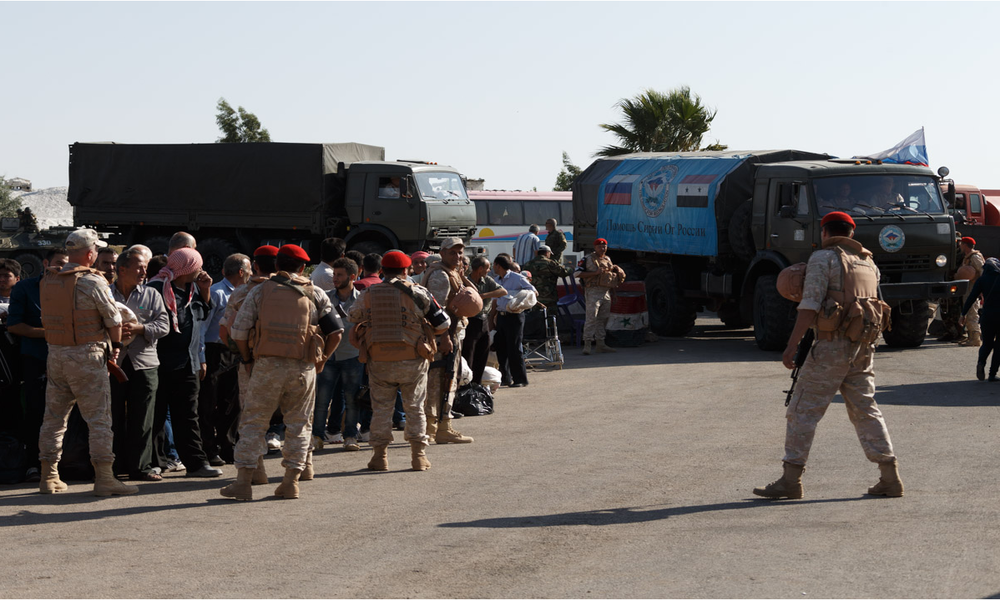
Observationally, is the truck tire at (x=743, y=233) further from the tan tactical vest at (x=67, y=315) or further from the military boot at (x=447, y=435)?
the tan tactical vest at (x=67, y=315)

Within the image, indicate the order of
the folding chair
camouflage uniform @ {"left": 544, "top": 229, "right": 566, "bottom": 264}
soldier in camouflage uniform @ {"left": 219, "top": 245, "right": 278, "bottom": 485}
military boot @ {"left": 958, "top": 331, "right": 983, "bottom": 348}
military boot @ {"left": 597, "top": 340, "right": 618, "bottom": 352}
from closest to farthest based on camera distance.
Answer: soldier in camouflage uniform @ {"left": 219, "top": 245, "right": 278, "bottom": 485}
the folding chair
military boot @ {"left": 958, "top": 331, "right": 983, "bottom": 348}
military boot @ {"left": 597, "top": 340, "right": 618, "bottom": 352}
camouflage uniform @ {"left": 544, "top": 229, "right": 566, "bottom": 264}

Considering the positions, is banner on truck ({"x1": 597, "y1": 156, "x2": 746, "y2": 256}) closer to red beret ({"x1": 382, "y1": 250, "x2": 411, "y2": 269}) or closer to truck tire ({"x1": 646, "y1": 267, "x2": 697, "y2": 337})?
truck tire ({"x1": 646, "y1": 267, "x2": 697, "y2": 337})

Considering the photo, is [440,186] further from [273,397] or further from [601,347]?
[273,397]

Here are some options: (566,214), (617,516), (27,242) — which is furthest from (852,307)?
(566,214)

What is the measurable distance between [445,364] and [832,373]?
3.79 metres

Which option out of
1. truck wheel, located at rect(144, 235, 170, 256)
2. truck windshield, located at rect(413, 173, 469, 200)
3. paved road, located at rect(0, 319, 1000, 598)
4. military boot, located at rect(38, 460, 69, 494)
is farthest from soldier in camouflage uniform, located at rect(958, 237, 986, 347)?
truck wheel, located at rect(144, 235, 170, 256)

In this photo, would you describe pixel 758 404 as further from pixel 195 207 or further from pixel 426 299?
pixel 195 207

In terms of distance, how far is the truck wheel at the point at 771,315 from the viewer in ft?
55.5

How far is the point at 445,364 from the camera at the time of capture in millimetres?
10242

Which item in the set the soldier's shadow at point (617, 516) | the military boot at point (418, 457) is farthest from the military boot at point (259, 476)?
the soldier's shadow at point (617, 516)

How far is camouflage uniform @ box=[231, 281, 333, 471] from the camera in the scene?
25.6 feet

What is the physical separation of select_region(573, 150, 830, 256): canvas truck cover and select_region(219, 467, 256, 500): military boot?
1240cm

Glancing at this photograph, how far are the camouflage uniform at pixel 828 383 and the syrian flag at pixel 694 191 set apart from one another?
457 inches

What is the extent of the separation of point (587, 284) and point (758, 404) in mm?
5602
